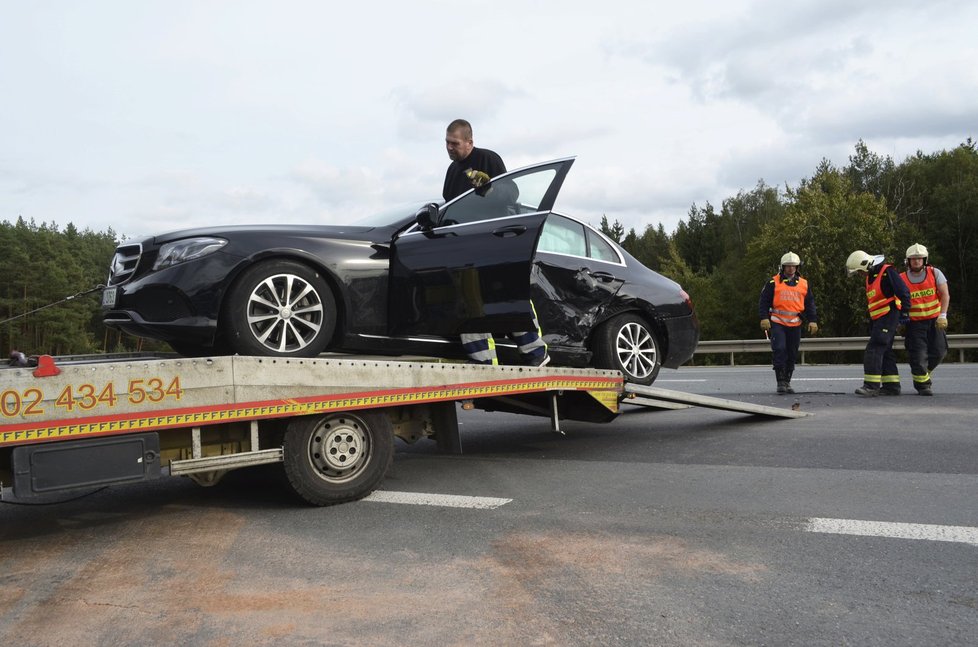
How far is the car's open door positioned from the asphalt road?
1.09 metres

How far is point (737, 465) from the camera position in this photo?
19.9ft

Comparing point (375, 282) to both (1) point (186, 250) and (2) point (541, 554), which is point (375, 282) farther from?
(2) point (541, 554)

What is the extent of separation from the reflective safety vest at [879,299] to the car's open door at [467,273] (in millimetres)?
5998

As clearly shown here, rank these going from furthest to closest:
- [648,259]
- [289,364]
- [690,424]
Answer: [648,259] → [690,424] → [289,364]

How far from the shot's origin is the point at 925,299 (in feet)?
33.6

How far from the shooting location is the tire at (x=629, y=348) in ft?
23.0

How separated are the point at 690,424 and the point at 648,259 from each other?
83.9m

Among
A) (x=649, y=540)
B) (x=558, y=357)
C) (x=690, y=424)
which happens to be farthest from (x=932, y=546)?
→ (x=690, y=424)

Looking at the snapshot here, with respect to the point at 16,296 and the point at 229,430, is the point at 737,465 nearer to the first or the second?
the point at 229,430

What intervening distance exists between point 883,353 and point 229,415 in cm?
798

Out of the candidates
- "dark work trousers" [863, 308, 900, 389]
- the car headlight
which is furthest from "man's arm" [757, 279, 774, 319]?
the car headlight

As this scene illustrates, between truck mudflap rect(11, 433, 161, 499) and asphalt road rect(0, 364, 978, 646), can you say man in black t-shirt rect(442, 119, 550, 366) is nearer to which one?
asphalt road rect(0, 364, 978, 646)

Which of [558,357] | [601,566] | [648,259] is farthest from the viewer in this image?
[648,259]

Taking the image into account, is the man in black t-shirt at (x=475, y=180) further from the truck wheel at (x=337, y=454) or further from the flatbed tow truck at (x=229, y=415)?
the truck wheel at (x=337, y=454)
